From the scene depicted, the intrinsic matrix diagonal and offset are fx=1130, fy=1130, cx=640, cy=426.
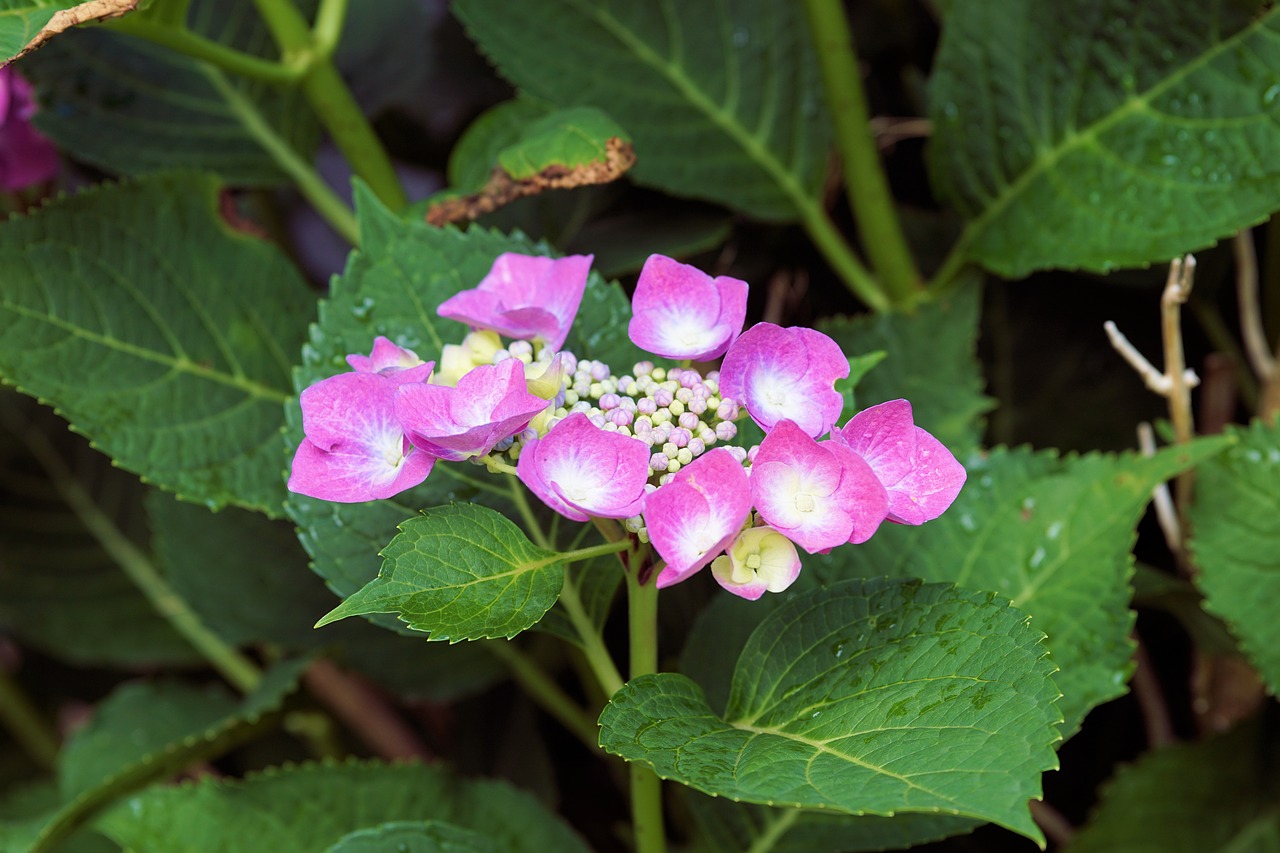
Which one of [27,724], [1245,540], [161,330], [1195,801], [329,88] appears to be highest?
[329,88]

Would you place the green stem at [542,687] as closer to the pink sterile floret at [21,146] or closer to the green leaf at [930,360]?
the green leaf at [930,360]

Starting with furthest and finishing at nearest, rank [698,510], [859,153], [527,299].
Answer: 1. [859,153]
2. [527,299]
3. [698,510]

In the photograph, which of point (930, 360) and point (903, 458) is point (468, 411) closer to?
point (903, 458)

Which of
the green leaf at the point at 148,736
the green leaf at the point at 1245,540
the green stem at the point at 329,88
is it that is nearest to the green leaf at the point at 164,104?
the green stem at the point at 329,88

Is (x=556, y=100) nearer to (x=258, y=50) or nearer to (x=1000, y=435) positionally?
(x=258, y=50)

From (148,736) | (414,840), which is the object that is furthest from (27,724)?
(414,840)
